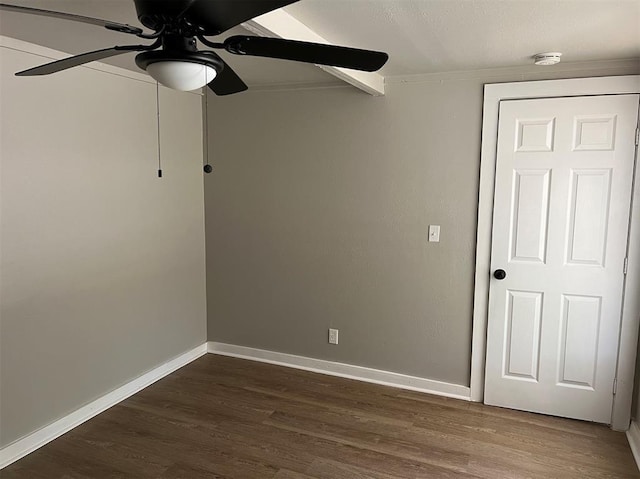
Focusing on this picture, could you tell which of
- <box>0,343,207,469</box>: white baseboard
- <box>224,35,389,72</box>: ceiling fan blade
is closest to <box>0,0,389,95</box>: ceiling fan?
<box>224,35,389,72</box>: ceiling fan blade

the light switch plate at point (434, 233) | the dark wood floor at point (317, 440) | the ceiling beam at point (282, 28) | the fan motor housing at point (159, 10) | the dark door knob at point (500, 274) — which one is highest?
the ceiling beam at point (282, 28)

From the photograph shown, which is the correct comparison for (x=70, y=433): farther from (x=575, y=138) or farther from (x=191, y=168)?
(x=575, y=138)

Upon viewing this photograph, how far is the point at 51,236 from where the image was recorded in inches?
111

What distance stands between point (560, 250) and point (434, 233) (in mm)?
797

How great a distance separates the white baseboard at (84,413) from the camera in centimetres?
267

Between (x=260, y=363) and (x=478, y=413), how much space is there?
5.77 feet

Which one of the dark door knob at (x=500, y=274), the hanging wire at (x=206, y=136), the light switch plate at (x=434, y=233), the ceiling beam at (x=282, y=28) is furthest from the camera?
the hanging wire at (x=206, y=136)

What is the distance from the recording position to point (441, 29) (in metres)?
2.31

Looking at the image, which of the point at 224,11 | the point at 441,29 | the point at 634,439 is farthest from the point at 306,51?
the point at 634,439

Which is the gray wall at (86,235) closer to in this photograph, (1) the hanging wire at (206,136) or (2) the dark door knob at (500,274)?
(1) the hanging wire at (206,136)

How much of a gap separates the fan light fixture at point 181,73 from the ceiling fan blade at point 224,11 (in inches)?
4.5

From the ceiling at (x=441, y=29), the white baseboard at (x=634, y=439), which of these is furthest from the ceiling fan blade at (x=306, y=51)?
the white baseboard at (x=634, y=439)

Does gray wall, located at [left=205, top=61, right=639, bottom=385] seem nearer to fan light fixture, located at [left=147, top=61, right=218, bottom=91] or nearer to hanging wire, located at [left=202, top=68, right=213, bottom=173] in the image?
hanging wire, located at [left=202, top=68, right=213, bottom=173]

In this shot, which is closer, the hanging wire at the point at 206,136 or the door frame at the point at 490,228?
the door frame at the point at 490,228
